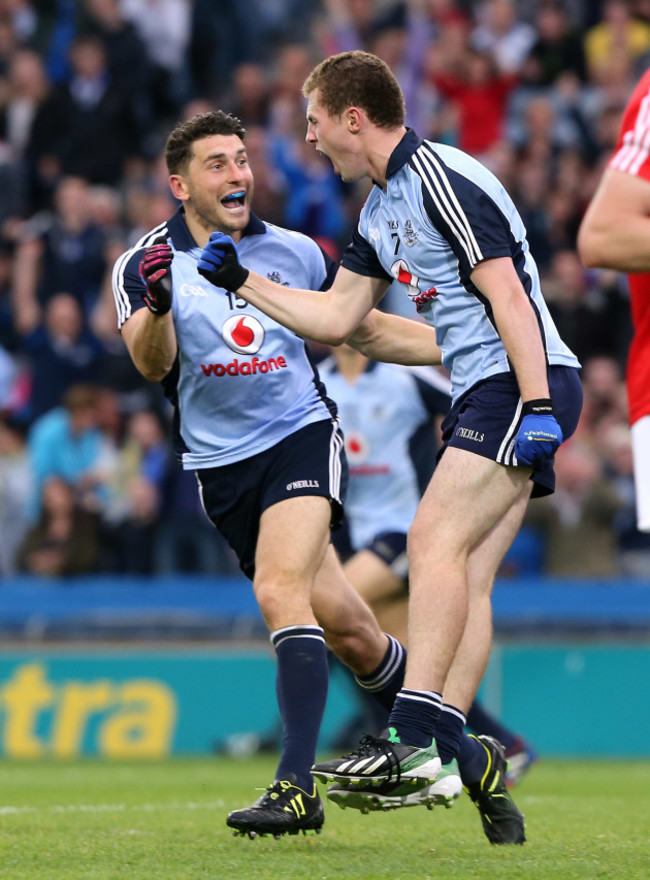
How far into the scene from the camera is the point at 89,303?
1459 centimetres

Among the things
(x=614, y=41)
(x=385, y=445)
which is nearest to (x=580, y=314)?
(x=614, y=41)

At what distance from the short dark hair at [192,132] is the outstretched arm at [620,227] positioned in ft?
8.24

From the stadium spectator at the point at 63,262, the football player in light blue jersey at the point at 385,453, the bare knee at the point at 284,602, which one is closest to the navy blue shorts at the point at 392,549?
the football player in light blue jersey at the point at 385,453

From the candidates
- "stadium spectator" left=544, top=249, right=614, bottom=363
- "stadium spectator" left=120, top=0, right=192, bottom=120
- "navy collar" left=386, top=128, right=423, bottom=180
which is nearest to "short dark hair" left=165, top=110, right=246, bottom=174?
"navy collar" left=386, top=128, right=423, bottom=180

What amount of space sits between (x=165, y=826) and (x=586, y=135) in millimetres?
10531

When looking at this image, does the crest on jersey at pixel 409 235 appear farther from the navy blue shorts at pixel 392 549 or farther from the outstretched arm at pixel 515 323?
the navy blue shorts at pixel 392 549

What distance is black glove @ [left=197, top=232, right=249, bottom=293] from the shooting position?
532cm

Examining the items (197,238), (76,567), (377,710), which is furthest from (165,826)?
(76,567)

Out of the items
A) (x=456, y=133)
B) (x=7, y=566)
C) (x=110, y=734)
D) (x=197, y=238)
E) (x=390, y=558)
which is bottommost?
(x=110, y=734)

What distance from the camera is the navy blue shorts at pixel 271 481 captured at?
579 centimetres

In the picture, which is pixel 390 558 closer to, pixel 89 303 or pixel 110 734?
pixel 110 734

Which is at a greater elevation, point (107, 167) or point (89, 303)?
point (107, 167)

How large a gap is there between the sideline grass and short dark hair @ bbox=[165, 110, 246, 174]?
2.53 meters

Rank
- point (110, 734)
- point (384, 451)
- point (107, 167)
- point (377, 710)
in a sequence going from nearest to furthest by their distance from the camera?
1. point (377, 710)
2. point (384, 451)
3. point (110, 734)
4. point (107, 167)
